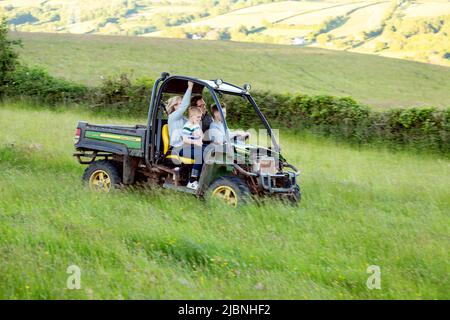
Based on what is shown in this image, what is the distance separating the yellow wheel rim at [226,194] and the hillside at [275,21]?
Answer: 5911cm

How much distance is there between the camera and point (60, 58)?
44781 millimetres

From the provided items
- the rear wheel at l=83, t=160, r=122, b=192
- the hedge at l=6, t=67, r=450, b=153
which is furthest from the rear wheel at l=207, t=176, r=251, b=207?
the hedge at l=6, t=67, r=450, b=153

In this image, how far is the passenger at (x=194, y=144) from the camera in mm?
9394

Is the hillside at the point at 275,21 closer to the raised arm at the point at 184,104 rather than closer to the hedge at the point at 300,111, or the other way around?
the hedge at the point at 300,111

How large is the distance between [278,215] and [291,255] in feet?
5.37

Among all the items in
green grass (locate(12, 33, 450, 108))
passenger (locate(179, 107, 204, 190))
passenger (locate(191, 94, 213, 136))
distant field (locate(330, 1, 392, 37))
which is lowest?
green grass (locate(12, 33, 450, 108))

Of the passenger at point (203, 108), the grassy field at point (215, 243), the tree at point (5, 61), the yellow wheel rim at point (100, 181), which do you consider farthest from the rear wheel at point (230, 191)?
the tree at point (5, 61)

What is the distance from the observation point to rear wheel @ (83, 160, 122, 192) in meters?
10.2

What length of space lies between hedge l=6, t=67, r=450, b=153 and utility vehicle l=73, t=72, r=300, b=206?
989cm

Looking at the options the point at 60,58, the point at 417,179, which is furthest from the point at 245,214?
the point at 60,58

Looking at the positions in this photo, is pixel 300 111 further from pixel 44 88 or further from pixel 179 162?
pixel 179 162

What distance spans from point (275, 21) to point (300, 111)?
7130 centimetres

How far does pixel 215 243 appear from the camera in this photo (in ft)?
22.9

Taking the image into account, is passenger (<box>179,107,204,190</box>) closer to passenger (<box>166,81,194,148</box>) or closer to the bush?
passenger (<box>166,81,194,148</box>)
